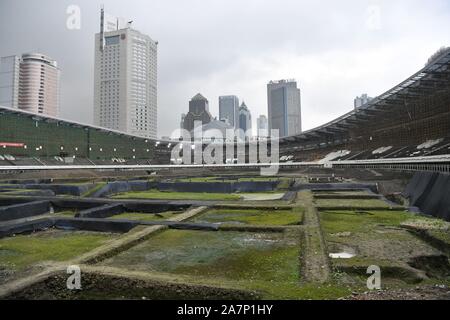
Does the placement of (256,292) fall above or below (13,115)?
below

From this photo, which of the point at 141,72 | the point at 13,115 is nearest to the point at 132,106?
the point at 141,72

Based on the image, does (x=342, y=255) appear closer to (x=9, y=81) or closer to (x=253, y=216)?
(x=253, y=216)

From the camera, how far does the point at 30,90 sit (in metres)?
121

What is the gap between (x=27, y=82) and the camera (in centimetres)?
12119

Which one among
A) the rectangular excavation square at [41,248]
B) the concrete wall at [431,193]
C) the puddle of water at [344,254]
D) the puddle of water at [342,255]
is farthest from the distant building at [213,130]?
the puddle of water at [342,255]

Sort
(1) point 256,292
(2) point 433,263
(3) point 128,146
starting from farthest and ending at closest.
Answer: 1. (3) point 128,146
2. (2) point 433,263
3. (1) point 256,292

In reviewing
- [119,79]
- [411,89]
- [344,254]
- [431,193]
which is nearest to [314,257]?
[344,254]

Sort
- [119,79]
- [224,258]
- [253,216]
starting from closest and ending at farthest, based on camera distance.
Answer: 1. [224,258]
2. [253,216]
3. [119,79]

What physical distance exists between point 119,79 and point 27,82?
3079cm

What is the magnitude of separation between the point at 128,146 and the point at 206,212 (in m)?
80.9

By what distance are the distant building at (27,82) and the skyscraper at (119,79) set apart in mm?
16892

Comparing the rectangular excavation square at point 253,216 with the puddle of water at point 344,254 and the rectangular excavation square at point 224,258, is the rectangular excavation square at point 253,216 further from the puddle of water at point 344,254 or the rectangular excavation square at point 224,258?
the puddle of water at point 344,254

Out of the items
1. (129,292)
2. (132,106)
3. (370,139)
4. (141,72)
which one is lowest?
(129,292)

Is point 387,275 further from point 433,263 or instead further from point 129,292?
point 129,292
